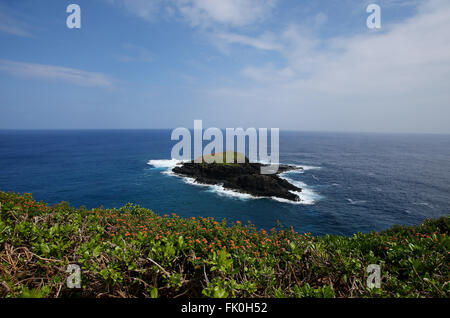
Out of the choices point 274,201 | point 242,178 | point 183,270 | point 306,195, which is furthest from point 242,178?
point 183,270

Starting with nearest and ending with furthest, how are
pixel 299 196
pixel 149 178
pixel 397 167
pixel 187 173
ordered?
pixel 299 196 < pixel 149 178 < pixel 187 173 < pixel 397 167

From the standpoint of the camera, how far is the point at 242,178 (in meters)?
41.3

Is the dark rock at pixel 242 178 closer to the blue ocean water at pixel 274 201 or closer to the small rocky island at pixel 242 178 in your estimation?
the small rocky island at pixel 242 178

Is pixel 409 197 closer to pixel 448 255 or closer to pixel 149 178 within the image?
pixel 448 255

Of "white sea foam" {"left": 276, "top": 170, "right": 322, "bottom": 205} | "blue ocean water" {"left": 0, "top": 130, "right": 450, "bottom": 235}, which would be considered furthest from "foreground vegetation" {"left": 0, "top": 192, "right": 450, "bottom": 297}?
"white sea foam" {"left": 276, "top": 170, "right": 322, "bottom": 205}

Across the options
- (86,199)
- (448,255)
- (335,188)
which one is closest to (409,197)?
(335,188)

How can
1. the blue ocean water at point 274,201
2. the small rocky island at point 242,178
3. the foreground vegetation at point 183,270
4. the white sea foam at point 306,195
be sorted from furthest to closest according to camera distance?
the small rocky island at point 242,178 < the white sea foam at point 306,195 < the blue ocean water at point 274,201 < the foreground vegetation at point 183,270

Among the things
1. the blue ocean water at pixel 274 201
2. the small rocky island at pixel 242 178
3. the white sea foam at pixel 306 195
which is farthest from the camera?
the small rocky island at pixel 242 178

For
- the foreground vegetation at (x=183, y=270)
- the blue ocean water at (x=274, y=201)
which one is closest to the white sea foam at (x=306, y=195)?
the blue ocean water at (x=274, y=201)

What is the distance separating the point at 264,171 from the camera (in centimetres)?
4719

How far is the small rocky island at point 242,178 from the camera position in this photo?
3706 centimetres

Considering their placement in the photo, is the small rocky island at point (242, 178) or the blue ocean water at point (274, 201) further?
the small rocky island at point (242, 178)
